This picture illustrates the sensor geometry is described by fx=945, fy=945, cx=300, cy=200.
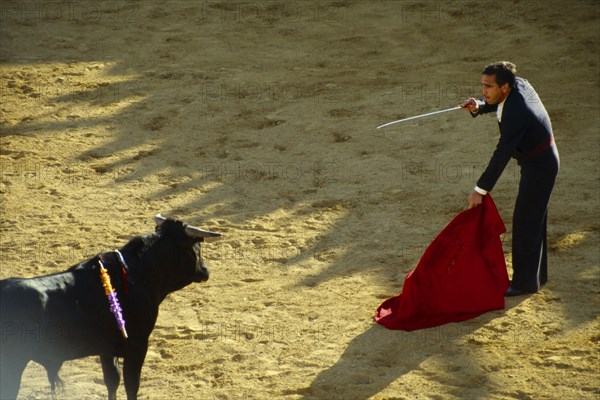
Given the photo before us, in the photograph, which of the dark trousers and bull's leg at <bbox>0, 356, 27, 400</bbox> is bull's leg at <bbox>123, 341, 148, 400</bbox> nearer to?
bull's leg at <bbox>0, 356, 27, 400</bbox>

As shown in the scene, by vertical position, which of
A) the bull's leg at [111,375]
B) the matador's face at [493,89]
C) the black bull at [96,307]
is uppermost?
the matador's face at [493,89]

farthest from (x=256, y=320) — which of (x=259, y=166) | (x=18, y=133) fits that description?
(x=18, y=133)

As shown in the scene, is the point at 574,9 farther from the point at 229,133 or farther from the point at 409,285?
the point at 409,285

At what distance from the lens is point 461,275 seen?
254 inches

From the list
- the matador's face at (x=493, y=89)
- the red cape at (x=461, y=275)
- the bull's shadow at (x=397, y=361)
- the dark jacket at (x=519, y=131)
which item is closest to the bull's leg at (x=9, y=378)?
the bull's shadow at (x=397, y=361)

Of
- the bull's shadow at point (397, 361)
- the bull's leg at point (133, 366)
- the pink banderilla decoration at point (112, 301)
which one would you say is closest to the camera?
the pink banderilla decoration at point (112, 301)

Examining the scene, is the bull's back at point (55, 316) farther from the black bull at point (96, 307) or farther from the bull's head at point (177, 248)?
the bull's head at point (177, 248)

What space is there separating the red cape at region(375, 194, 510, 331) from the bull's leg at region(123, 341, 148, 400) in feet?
6.27

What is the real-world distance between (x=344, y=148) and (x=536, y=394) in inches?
163

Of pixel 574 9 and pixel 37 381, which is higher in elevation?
pixel 574 9

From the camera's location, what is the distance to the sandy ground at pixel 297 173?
588cm

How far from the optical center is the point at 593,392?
5.48 metres

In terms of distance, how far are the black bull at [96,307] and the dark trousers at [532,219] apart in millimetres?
2411

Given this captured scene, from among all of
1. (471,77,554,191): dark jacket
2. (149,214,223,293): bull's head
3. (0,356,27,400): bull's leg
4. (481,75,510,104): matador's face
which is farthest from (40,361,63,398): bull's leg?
(481,75,510,104): matador's face
